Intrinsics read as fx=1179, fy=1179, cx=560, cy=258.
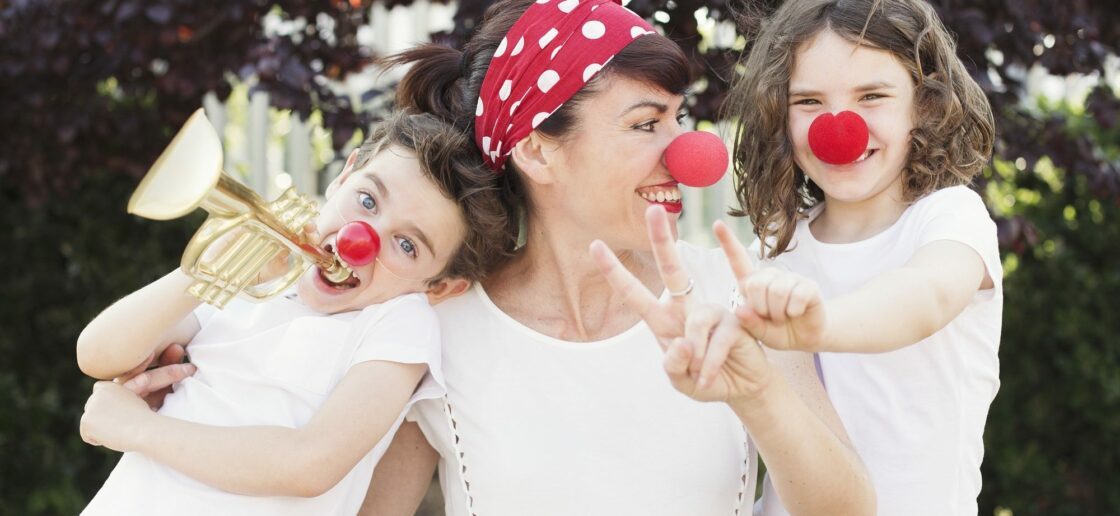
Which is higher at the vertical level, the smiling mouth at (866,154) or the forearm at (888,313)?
the forearm at (888,313)

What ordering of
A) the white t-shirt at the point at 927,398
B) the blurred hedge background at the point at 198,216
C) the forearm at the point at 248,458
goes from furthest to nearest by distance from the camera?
the blurred hedge background at the point at 198,216
the white t-shirt at the point at 927,398
the forearm at the point at 248,458

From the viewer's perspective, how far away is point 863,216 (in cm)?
216

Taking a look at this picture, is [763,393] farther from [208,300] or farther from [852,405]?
[208,300]

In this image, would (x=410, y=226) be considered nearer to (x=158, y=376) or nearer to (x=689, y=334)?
(x=158, y=376)

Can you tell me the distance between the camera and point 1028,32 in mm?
2750

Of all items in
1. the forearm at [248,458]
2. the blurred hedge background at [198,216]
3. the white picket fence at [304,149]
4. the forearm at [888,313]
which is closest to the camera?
the forearm at [888,313]

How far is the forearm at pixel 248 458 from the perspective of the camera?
188 centimetres

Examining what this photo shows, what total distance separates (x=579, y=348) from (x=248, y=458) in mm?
650

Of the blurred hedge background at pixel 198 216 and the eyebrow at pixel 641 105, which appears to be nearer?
the eyebrow at pixel 641 105

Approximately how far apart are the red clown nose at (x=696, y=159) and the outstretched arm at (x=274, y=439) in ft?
1.98

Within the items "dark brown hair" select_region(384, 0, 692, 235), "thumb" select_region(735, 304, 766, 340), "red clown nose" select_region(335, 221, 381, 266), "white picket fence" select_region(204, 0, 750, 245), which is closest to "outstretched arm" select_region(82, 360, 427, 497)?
"red clown nose" select_region(335, 221, 381, 266)

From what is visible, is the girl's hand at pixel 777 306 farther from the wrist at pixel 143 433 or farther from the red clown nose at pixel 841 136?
the wrist at pixel 143 433

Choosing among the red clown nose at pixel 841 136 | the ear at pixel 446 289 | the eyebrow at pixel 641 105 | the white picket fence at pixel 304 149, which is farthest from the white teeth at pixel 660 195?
the white picket fence at pixel 304 149

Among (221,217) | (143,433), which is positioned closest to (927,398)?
(221,217)
